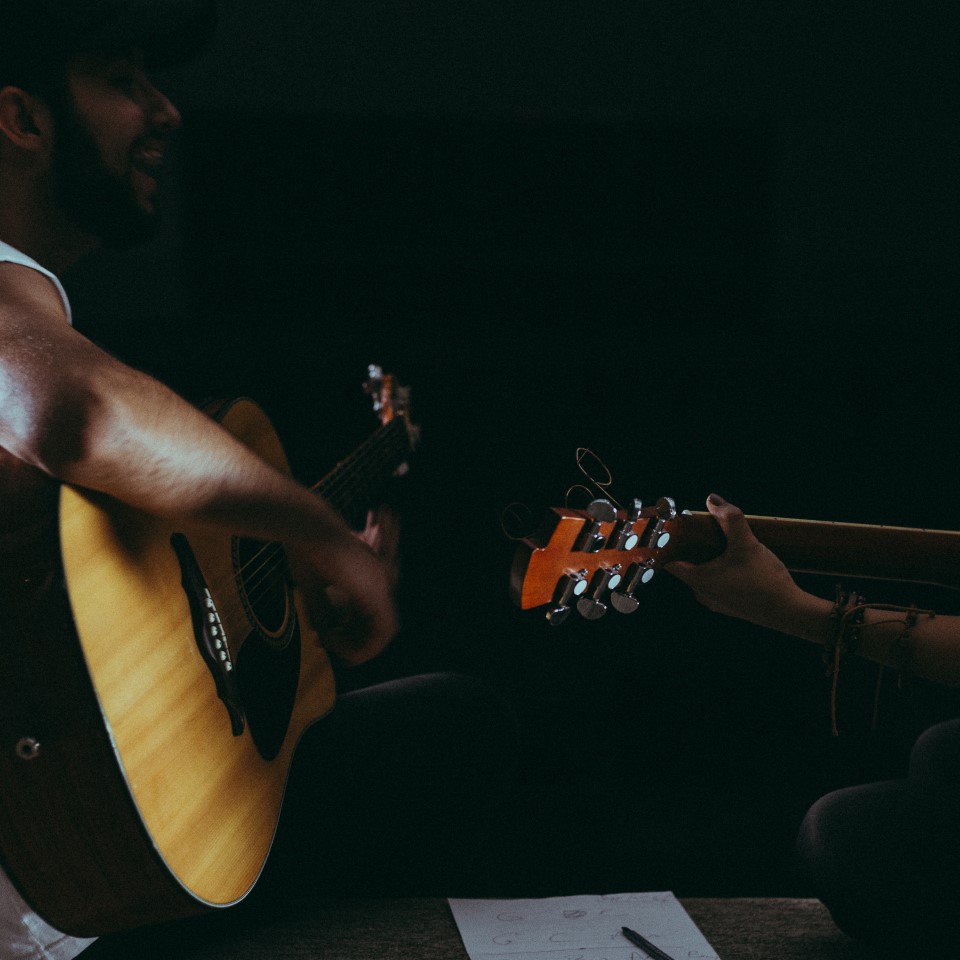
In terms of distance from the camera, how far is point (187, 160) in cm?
183

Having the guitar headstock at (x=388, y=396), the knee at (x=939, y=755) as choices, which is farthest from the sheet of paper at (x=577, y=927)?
the guitar headstock at (x=388, y=396)

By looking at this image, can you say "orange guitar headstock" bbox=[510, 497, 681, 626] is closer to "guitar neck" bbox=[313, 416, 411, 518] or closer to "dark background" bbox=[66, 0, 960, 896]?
"guitar neck" bbox=[313, 416, 411, 518]

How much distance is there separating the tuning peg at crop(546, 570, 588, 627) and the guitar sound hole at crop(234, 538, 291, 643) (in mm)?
380

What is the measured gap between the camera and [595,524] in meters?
1.20

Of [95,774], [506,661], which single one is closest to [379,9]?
[506,661]

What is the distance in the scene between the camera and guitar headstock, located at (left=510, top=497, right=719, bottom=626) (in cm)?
119

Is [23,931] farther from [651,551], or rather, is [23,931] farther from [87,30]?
[87,30]

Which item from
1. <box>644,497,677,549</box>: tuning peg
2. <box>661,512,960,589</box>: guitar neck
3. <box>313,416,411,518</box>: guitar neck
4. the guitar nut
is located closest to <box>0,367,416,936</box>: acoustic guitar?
the guitar nut

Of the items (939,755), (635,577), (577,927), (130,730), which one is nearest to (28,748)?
(130,730)

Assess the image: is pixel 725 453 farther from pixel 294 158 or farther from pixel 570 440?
pixel 294 158

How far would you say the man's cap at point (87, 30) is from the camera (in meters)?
1.10

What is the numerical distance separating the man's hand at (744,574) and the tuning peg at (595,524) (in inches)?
6.8

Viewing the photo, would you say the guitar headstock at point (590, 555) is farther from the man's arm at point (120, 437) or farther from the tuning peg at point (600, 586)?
the man's arm at point (120, 437)

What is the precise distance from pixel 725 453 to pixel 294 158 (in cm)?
103
